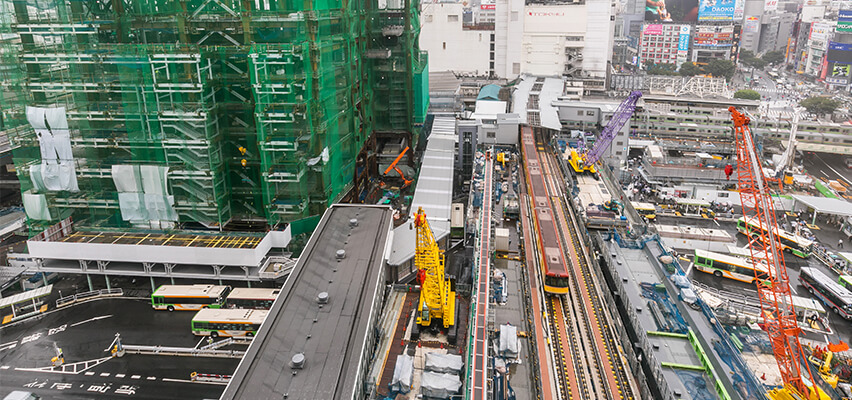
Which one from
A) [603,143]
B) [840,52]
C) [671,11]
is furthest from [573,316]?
[671,11]

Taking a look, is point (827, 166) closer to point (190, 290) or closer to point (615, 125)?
point (615, 125)

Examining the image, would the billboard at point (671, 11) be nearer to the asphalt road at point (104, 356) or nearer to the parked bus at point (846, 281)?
the parked bus at point (846, 281)

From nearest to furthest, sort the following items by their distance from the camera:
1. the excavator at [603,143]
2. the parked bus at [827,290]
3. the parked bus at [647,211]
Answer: the parked bus at [827,290] < the parked bus at [647,211] < the excavator at [603,143]

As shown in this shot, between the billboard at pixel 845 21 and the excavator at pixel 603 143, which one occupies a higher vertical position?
the billboard at pixel 845 21

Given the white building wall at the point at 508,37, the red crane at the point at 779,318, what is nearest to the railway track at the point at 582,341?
the red crane at the point at 779,318

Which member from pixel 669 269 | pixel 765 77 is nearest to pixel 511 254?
pixel 669 269

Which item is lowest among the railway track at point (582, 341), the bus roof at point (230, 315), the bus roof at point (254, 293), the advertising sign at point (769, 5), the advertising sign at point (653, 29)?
the railway track at point (582, 341)

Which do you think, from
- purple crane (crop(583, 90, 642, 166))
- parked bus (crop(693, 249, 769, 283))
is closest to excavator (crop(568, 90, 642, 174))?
A: purple crane (crop(583, 90, 642, 166))
